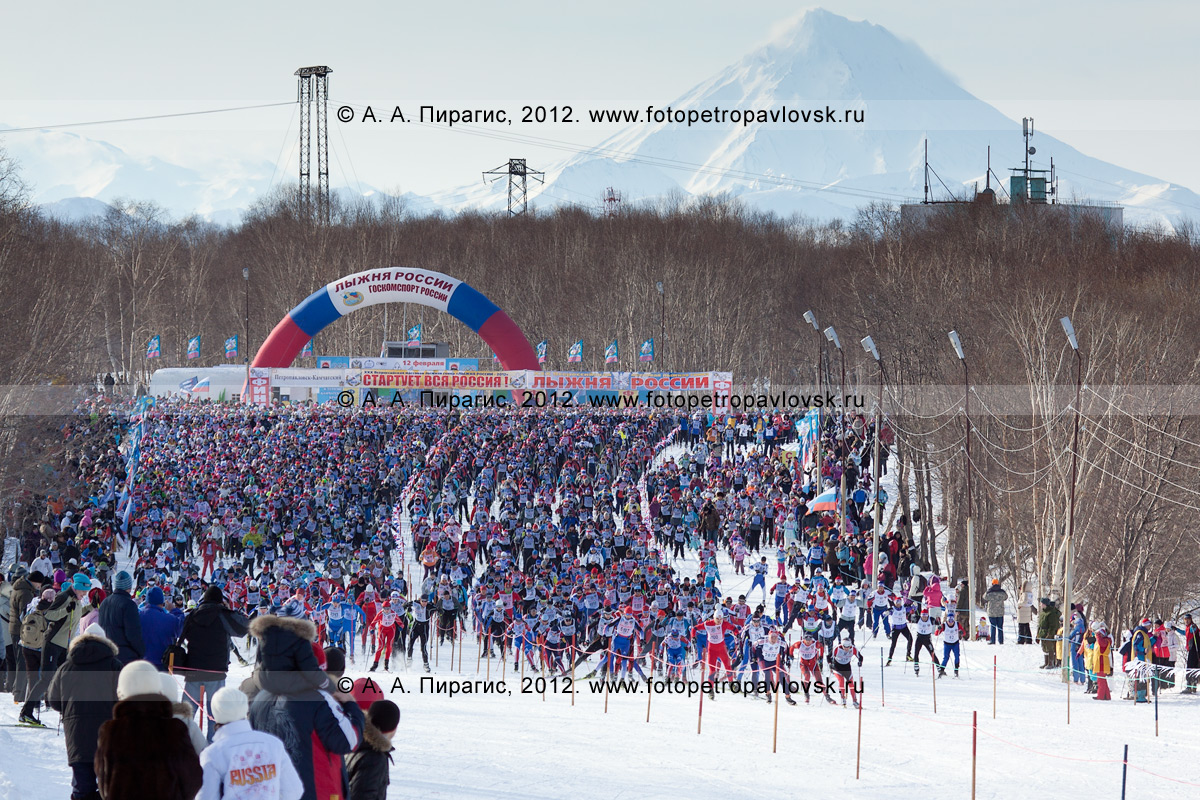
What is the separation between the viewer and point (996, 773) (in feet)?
37.3

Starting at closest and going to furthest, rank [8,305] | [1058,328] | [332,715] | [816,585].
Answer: [332,715] < [816,585] < [8,305] < [1058,328]

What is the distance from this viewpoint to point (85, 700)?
6.66m

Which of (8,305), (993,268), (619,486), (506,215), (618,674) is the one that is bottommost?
(618,674)

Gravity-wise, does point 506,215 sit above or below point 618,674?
above

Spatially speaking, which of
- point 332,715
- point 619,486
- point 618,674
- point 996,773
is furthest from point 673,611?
point 332,715

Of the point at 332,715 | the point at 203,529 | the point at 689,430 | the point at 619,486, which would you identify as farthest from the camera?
the point at 689,430

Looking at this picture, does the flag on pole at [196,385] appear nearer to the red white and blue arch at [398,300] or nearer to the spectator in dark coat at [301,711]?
the red white and blue arch at [398,300]

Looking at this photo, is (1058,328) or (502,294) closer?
(1058,328)

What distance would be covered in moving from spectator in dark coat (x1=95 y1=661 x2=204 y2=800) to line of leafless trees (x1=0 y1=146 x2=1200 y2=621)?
65.7 feet

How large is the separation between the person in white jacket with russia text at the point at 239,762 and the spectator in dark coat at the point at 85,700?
1.98m

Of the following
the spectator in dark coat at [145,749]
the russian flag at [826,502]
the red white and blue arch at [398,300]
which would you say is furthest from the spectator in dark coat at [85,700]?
the red white and blue arch at [398,300]

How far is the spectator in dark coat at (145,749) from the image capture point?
474 cm

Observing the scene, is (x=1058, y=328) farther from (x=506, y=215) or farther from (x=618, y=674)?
(x=506, y=215)

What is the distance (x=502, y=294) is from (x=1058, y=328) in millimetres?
40593
